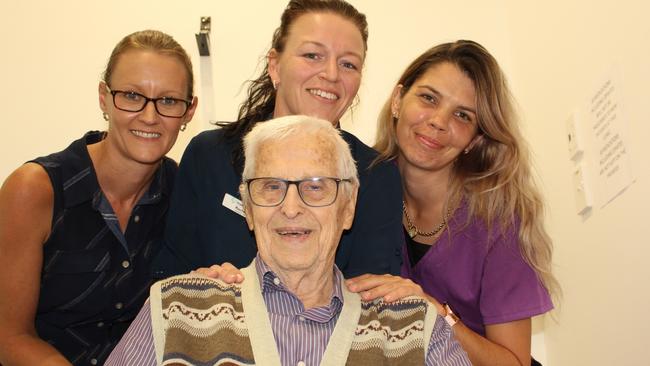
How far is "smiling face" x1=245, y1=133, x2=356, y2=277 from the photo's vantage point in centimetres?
178

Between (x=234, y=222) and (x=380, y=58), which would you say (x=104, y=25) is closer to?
(x=380, y=58)

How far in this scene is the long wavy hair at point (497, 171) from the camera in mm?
2461

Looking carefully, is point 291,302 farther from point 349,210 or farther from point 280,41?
point 280,41

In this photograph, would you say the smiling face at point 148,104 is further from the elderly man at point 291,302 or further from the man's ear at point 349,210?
the man's ear at point 349,210

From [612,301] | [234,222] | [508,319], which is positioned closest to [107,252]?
[234,222]

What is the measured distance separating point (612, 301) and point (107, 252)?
1.93 metres

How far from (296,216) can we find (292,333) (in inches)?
11.9

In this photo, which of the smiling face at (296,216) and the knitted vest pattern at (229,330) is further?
the smiling face at (296,216)

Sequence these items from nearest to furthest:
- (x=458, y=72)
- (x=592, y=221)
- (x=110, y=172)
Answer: (x=110, y=172) → (x=458, y=72) → (x=592, y=221)

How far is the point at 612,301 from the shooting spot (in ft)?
8.77

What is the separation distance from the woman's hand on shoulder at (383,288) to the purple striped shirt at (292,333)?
0.06 m

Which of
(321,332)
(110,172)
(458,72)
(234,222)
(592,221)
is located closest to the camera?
(321,332)

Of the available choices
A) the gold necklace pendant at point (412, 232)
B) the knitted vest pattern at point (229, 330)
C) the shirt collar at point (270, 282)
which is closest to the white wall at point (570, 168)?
the gold necklace pendant at point (412, 232)

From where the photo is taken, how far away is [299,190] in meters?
1.79
